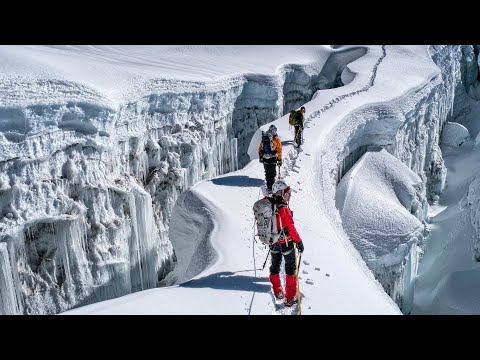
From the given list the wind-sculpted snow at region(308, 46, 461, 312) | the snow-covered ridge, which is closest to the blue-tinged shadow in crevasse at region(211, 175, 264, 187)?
the wind-sculpted snow at region(308, 46, 461, 312)

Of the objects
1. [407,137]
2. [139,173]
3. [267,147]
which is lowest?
[407,137]

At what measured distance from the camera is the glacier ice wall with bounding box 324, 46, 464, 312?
45.0 ft

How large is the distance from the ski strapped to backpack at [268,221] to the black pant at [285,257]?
0.13 meters

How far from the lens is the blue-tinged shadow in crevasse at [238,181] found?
33.5 feet

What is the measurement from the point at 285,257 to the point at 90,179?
20.7 ft

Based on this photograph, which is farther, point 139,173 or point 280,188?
point 139,173

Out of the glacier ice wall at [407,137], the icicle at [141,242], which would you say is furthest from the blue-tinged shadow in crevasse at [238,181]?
the icicle at [141,242]

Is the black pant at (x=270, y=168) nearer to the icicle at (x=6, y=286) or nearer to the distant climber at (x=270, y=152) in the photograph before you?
the distant climber at (x=270, y=152)

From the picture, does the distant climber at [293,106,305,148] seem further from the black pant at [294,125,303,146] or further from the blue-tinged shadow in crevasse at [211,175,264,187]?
the blue-tinged shadow in crevasse at [211,175,264,187]

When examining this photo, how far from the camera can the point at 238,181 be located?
1037 cm

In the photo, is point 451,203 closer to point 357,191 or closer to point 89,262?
point 357,191

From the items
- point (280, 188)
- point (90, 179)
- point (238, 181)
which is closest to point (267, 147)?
point (238, 181)

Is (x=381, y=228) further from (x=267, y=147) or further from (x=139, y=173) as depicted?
(x=139, y=173)

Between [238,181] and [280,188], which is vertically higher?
[280,188]
